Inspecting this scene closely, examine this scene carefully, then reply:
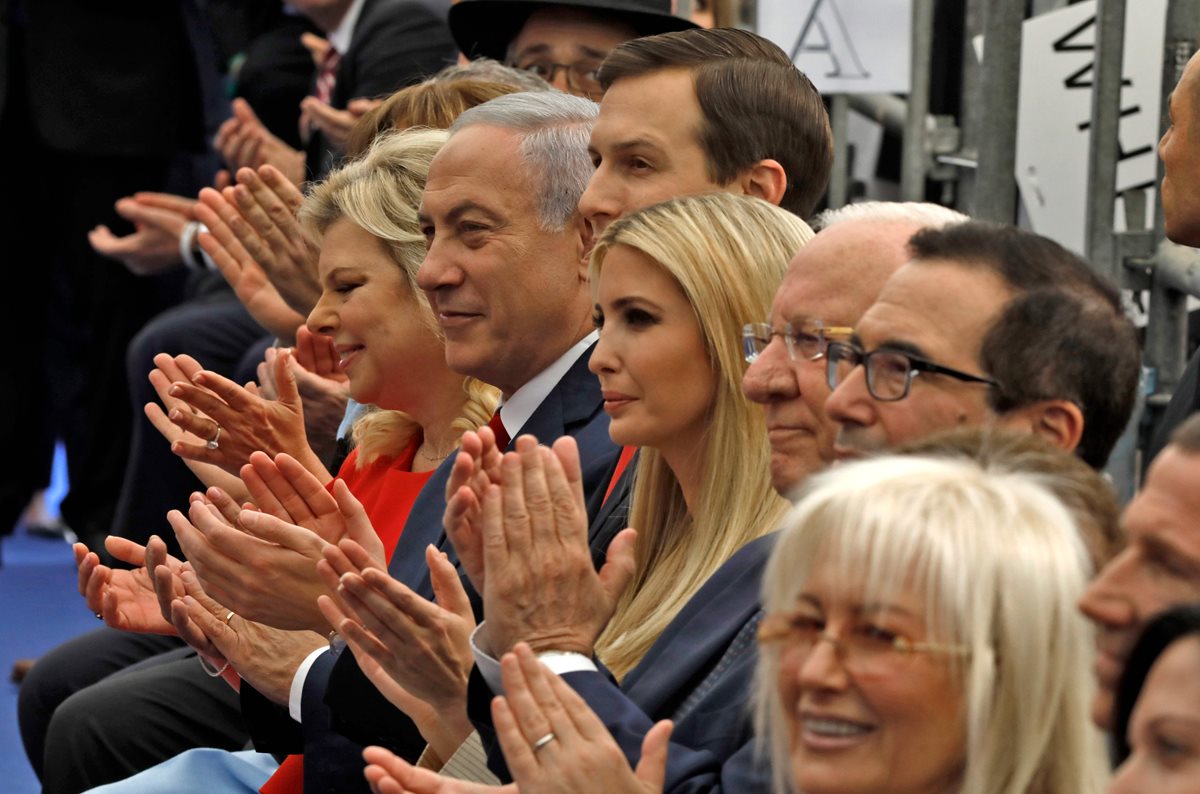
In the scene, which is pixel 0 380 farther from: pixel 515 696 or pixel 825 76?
pixel 515 696

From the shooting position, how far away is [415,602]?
7.75 ft

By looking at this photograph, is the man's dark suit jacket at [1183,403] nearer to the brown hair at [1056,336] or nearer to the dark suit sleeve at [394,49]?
the brown hair at [1056,336]

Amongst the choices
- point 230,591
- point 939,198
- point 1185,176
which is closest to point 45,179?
point 939,198

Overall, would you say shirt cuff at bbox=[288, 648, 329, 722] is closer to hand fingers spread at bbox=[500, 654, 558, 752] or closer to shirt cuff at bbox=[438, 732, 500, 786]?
shirt cuff at bbox=[438, 732, 500, 786]

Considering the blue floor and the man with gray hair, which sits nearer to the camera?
the man with gray hair

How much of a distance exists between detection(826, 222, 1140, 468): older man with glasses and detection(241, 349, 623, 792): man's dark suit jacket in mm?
730

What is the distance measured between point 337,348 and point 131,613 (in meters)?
0.59

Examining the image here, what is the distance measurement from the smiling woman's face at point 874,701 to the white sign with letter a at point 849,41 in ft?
8.92

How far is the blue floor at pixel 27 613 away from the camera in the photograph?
16.4 ft

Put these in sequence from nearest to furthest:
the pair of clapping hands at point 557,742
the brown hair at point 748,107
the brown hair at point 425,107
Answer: the pair of clapping hands at point 557,742, the brown hair at point 748,107, the brown hair at point 425,107

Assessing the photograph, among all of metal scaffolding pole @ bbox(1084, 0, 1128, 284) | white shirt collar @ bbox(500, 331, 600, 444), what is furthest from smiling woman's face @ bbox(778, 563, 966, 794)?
A: metal scaffolding pole @ bbox(1084, 0, 1128, 284)

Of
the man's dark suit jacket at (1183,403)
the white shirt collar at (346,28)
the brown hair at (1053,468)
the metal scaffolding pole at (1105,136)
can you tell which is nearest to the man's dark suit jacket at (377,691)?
the man's dark suit jacket at (1183,403)

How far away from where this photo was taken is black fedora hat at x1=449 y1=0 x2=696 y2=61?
4.03 m

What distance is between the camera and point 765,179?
310cm
